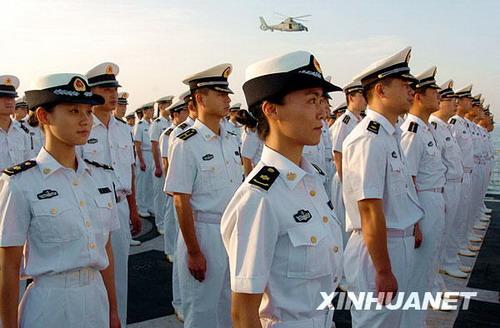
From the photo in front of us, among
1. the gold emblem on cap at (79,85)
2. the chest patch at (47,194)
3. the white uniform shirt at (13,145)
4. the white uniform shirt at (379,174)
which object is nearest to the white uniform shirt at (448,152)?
the white uniform shirt at (379,174)

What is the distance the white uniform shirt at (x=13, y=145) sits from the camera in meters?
6.16

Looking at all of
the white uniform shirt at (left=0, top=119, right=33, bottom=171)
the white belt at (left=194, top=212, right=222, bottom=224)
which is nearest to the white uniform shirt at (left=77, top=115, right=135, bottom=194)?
the white belt at (left=194, top=212, right=222, bottom=224)

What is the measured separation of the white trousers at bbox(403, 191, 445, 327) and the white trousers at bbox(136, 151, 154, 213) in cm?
773

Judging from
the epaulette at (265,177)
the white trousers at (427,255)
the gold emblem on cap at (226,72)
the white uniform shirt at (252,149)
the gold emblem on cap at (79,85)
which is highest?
the gold emblem on cap at (226,72)

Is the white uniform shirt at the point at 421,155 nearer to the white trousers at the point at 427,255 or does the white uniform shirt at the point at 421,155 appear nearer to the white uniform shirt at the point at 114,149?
the white trousers at the point at 427,255

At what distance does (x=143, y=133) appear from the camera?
36.8 feet

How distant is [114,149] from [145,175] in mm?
6585

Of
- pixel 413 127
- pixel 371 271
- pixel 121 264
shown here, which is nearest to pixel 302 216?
pixel 371 271

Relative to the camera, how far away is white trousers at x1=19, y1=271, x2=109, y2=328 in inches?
94.3

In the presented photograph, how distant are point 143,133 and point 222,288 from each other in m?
8.01

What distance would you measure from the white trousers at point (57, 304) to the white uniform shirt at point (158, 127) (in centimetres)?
722

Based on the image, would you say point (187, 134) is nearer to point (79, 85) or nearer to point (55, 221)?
point (79, 85)

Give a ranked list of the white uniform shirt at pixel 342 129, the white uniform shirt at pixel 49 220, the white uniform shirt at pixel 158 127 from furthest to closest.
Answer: the white uniform shirt at pixel 158 127 → the white uniform shirt at pixel 342 129 → the white uniform shirt at pixel 49 220

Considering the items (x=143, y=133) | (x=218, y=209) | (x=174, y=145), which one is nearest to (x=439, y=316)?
(x=218, y=209)
